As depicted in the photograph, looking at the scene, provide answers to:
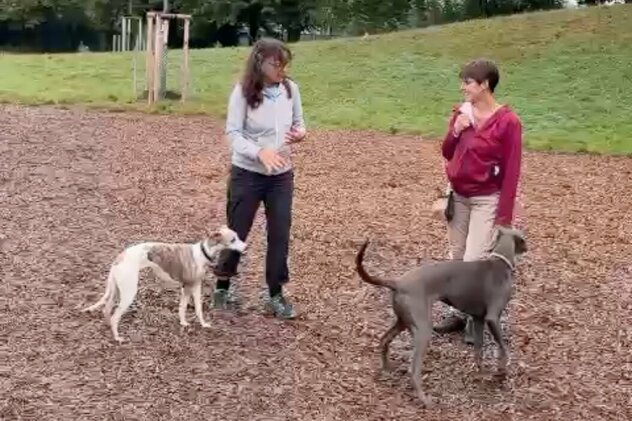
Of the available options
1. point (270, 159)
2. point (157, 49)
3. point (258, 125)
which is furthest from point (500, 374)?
point (157, 49)

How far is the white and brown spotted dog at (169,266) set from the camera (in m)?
5.44

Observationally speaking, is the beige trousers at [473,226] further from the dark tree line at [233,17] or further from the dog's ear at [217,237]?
the dark tree line at [233,17]

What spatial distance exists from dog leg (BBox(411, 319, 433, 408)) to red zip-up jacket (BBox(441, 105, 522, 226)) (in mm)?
801

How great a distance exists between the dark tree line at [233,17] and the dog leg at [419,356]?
30.5 metres

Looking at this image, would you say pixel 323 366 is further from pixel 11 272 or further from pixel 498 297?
pixel 11 272

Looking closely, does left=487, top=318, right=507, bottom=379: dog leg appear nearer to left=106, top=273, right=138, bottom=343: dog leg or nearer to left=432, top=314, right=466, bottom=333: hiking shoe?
left=432, top=314, right=466, bottom=333: hiking shoe

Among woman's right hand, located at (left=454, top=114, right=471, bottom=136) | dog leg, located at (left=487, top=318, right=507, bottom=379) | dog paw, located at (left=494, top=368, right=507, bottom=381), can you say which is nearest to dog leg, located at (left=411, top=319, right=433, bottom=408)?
dog leg, located at (left=487, top=318, right=507, bottom=379)

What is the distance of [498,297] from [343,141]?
32.5 feet

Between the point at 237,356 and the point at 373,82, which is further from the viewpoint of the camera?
the point at 373,82

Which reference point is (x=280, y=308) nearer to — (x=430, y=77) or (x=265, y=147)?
(x=265, y=147)

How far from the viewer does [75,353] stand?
5230 millimetres

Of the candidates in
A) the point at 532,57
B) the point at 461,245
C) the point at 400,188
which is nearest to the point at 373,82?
the point at 532,57

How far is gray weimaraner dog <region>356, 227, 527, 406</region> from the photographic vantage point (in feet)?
15.7

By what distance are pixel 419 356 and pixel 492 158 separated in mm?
1140
